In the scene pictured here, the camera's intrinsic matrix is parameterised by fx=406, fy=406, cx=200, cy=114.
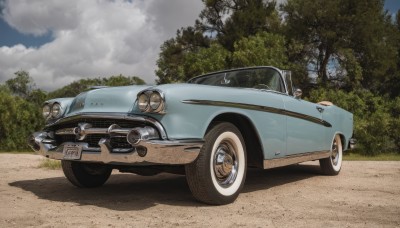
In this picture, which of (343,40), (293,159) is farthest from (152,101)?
(343,40)

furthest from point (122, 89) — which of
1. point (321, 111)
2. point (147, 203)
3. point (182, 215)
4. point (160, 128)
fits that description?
point (321, 111)

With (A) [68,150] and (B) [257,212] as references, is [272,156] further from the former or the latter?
(A) [68,150]

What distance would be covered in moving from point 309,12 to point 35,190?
84.0 feet

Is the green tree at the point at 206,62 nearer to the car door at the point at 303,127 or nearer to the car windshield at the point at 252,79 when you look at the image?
the car door at the point at 303,127

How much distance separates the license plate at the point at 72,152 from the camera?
3.71 meters

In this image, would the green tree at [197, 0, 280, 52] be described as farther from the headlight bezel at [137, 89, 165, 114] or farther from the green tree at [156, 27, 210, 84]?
the headlight bezel at [137, 89, 165, 114]

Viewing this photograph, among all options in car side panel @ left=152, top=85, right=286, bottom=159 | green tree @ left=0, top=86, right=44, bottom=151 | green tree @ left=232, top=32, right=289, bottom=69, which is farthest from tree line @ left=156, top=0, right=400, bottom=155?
car side panel @ left=152, top=85, right=286, bottom=159

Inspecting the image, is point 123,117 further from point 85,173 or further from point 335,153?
point 335,153

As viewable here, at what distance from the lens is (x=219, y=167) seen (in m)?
3.81

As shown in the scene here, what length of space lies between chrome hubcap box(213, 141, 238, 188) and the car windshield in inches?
54.2

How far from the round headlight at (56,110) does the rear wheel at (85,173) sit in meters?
0.61

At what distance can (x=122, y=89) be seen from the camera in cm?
388

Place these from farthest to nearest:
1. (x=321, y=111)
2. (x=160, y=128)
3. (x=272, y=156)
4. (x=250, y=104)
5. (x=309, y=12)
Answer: (x=309, y=12), (x=321, y=111), (x=272, y=156), (x=250, y=104), (x=160, y=128)

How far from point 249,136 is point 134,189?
4.87 ft
